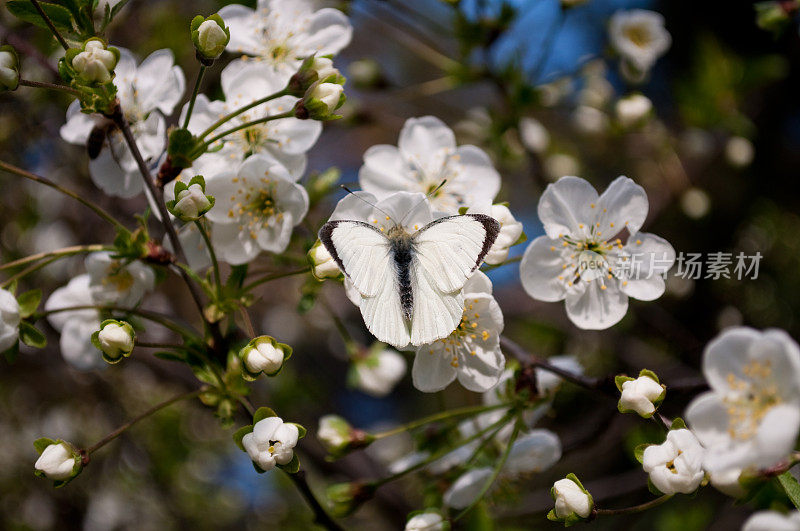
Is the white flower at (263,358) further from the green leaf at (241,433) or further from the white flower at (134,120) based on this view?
the white flower at (134,120)

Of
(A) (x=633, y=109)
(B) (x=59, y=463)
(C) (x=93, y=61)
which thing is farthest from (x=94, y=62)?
(A) (x=633, y=109)

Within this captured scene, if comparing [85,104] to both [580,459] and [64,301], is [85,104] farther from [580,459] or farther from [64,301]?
[580,459]

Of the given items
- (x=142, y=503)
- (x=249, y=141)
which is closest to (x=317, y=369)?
(x=142, y=503)

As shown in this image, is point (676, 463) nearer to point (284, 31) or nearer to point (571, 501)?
point (571, 501)

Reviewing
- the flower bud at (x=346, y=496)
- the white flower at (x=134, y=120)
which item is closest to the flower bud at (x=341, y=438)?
the flower bud at (x=346, y=496)

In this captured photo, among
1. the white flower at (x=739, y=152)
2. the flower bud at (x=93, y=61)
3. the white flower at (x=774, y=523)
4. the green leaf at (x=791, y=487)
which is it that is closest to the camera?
the white flower at (x=774, y=523)

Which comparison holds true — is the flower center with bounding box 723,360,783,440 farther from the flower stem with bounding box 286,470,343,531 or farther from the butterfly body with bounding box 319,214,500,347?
the flower stem with bounding box 286,470,343,531
